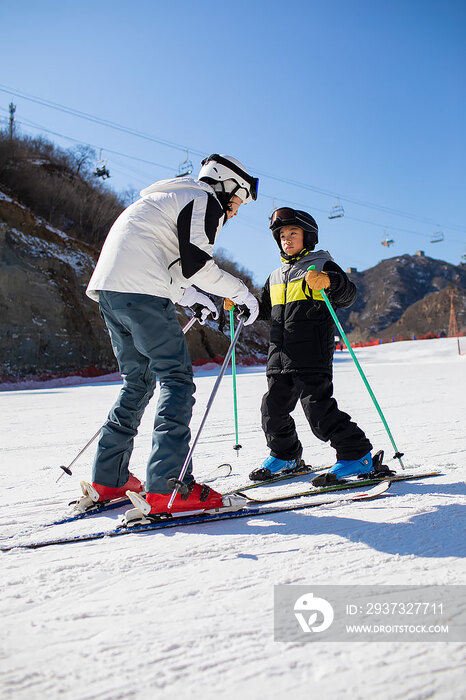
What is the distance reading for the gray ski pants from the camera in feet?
6.78

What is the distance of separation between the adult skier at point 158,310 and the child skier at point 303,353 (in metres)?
0.64

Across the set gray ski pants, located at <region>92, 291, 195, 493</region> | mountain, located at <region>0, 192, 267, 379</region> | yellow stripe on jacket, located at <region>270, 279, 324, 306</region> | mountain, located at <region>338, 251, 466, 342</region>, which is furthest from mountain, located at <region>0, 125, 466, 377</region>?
mountain, located at <region>338, 251, 466, 342</region>

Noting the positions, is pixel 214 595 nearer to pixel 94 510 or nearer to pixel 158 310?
pixel 94 510

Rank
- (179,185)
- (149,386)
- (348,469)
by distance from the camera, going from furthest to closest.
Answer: (348,469) → (149,386) → (179,185)

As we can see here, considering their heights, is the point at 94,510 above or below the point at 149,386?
below

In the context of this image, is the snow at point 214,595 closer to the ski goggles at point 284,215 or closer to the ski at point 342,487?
the ski at point 342,487

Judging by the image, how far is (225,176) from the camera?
8.00 feet

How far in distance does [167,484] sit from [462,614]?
1173 millimetres

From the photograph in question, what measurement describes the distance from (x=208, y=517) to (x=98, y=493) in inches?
24.4

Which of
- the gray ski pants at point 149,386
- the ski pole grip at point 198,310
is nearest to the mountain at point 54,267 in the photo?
the ski pole grip at point 198,310

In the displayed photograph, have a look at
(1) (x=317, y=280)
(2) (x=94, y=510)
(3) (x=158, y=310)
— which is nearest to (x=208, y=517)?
(2) (x=94, y=510)

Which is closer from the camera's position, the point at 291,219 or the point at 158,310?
the point at 158,310

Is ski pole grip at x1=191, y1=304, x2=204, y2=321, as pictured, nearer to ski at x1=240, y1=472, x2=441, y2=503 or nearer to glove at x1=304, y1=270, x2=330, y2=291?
glove at x1=304, y1=270, x2=330, y2=291

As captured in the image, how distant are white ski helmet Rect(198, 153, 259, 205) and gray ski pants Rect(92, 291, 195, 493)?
2.33 ft
